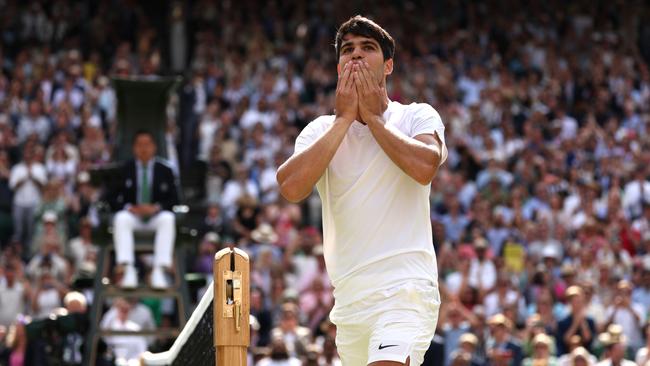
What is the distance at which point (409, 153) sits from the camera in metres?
5.77

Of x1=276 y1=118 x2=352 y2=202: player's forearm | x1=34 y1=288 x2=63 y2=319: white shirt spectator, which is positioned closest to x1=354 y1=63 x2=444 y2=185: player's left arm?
x1=276 y1=118 x2=352 y2=202: player's forearm

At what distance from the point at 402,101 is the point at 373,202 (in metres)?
18.7

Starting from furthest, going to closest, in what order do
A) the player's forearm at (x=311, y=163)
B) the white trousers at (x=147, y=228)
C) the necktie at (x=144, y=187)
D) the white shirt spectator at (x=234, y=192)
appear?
the white shirt spectator at (x=234, y=192)
the necktie at (x=144, y=187)
the white trousers at (x=147, y=228)
the player's forearm at (x=311, y=163)

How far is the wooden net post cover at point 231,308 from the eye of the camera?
19.1 ft

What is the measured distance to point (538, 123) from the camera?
2467 cm

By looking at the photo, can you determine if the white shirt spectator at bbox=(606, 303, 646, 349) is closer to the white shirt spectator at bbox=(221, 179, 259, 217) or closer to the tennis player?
the white shirt spectator at bbox=(221, 179, 259, 217)

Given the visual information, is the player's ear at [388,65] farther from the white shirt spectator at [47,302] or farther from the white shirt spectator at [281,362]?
the white shirt spectator at [47,302]

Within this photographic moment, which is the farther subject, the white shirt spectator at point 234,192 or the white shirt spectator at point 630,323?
the white shirt spectator at point 234,192

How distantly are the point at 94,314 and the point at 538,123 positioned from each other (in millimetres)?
13994

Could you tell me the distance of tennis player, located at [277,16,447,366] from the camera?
5.79 m

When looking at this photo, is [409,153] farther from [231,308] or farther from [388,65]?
[231,308]

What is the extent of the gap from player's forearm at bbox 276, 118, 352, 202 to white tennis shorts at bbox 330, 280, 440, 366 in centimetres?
53

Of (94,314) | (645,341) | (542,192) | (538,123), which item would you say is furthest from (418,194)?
(538,123)

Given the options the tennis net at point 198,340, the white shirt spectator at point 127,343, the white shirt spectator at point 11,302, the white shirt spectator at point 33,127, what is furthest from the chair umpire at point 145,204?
the white shirt spectator at point 33,127
